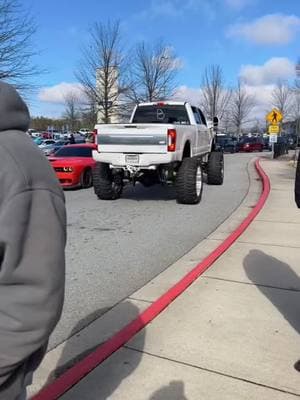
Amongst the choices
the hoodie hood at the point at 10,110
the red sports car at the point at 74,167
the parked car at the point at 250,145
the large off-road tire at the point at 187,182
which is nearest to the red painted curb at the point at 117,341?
the hoodie hood at the point at 10,110

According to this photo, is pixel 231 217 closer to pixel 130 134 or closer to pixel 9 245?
pixel 130 134

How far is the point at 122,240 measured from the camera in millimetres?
7648

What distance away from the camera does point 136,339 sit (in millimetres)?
3932

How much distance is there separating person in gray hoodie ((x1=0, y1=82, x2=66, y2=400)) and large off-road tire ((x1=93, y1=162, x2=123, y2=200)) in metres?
10.0

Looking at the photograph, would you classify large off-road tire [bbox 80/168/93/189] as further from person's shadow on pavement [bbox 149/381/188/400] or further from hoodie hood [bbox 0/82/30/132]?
hoodie hood [bbox 0/82/30/132]

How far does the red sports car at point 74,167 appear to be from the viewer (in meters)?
14.3

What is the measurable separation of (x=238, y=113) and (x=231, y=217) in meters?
59.9

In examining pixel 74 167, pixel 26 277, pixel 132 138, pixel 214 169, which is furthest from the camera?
pixel 214 169

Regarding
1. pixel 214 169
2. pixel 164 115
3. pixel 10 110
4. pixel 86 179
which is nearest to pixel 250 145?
pixel 214 169

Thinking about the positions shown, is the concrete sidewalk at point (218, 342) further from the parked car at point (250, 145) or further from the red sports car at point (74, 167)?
the parked car at point (250, 145)

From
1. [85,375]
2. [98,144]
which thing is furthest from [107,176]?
[85,375]

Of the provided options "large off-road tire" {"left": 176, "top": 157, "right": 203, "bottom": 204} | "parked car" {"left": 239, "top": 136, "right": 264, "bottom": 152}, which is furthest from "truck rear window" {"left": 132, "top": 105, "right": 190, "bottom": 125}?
"parked car" {"left": 239, "top": 136, "right": 264, "bottom": 152}

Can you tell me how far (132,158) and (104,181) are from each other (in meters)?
1.30

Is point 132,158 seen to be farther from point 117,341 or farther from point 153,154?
point 117,341
